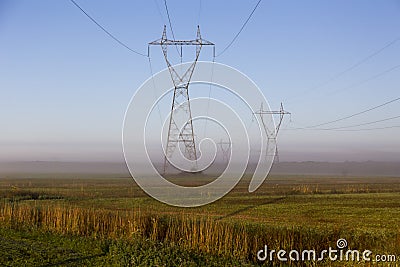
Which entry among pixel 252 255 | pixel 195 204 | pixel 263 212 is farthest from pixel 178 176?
pixel 252 255

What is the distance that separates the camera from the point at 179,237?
63.0ft

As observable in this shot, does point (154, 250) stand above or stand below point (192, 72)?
below

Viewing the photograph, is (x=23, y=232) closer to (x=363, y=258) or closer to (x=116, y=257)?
(x=116, y=257)

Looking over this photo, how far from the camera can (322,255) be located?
16.7 metres

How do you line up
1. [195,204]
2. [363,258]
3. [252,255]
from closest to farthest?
1. [363,258]
2. [252,255]
3. [195,204]

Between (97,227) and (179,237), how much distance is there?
13.3ft

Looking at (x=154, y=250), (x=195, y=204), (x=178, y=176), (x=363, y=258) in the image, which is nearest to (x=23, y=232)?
(x=154, y=250)

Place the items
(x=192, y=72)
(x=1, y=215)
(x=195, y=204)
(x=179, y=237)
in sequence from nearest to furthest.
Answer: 1. (x=179, y=237)
2. (x=1, y=215)
3. (x=192, y=72)
4. (x=195, y=204)

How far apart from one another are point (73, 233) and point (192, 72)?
1518 centimetres

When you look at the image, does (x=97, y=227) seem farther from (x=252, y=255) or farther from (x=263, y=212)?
(x=263, y=212)

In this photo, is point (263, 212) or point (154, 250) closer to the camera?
point (154, 250)

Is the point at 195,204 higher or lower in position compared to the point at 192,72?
lower

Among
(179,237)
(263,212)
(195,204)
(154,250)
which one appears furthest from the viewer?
(195,204)

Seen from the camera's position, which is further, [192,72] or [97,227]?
[192,72]
